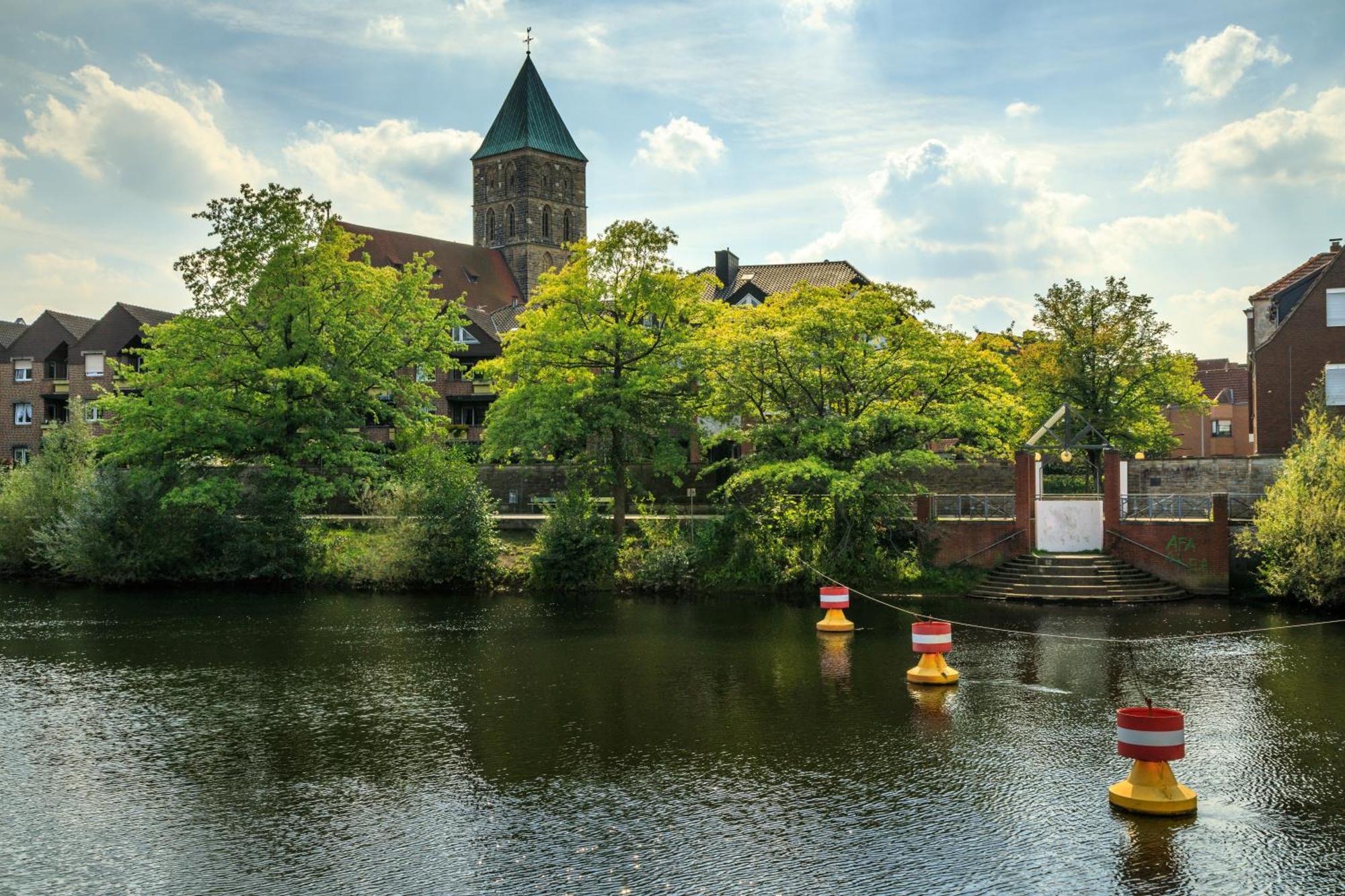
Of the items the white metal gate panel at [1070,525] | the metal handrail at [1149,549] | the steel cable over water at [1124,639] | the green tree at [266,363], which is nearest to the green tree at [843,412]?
the white metal gate panel at [1070,525]

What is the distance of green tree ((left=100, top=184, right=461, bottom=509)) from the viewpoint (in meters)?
37.9

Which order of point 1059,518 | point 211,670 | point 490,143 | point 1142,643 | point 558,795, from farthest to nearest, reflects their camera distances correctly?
1. point 490,143
2. point 1059,518
3. point 1142,643
4. point 211,670
5. point 558,795

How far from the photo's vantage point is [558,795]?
44.8ft

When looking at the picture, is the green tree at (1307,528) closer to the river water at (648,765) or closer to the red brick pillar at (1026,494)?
the river water at (648,765)

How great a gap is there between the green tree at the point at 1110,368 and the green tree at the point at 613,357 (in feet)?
60.8

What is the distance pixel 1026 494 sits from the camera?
35.2 m

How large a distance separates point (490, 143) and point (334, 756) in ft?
294

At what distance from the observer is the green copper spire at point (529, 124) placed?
97.5 m

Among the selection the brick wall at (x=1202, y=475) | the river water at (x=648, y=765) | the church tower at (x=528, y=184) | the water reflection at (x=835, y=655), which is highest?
the church tower at (x=528, y=184)

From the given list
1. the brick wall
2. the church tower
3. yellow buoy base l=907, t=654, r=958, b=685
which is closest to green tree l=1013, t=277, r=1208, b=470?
the brick wall

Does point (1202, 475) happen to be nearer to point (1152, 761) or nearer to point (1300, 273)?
point (1300, 273)

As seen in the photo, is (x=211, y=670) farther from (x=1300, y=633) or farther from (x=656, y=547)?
(x=1300, y=633)

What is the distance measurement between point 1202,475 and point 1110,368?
7069 millimetres

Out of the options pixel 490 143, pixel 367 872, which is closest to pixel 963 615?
pixel 367 872
